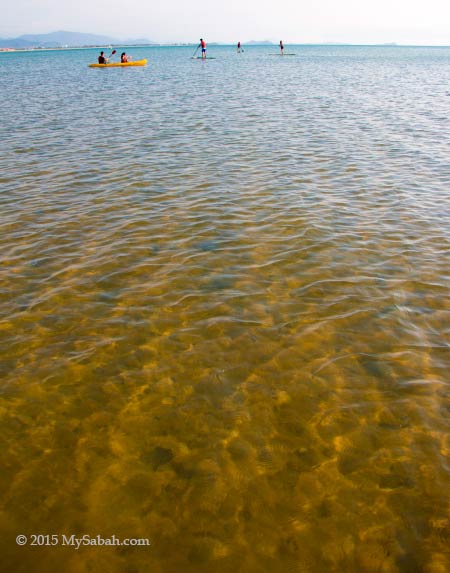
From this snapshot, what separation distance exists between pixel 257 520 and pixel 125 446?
1732 millimetres

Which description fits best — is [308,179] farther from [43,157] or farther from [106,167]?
[43,157]

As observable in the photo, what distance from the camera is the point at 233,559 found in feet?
12.2

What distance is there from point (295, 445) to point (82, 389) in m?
2.94

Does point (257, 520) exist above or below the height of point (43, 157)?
below

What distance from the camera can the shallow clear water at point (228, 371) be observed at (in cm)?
397

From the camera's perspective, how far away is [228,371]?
584 centimetres

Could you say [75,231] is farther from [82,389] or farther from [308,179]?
[308,179]

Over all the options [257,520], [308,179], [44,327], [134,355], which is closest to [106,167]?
[308,179]

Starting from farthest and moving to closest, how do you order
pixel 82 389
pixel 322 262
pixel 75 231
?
pixel 75 231 < pixel 322 262 < pixel 82 389

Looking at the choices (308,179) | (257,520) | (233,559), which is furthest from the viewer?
(308,179)

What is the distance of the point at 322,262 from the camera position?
8664mm

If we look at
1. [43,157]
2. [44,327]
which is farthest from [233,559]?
[43,157]

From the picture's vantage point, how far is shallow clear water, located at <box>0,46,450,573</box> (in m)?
3.97

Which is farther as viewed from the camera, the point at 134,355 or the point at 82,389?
the point at 134,355
